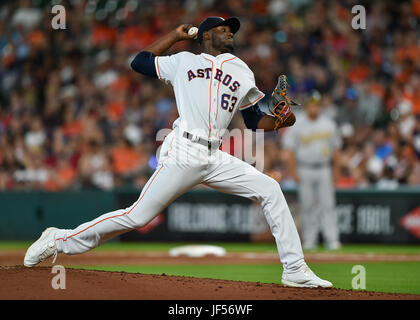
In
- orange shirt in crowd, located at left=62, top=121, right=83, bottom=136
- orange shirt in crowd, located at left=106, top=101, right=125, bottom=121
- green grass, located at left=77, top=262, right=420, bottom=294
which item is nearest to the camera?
green grass, located at left=77, top=262, right=420, bottom=294

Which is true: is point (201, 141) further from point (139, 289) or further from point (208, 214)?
point (208, 214)

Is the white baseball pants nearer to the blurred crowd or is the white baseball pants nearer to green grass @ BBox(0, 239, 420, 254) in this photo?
green grass @ BBox(0, 239, 420, 254)

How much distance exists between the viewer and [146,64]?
245 inches

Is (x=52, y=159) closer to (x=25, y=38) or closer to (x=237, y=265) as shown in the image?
(x=25, y=38)

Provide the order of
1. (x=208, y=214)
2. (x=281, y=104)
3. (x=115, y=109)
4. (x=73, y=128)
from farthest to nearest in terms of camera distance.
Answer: (x=115, y=109) → (x=73, y=128) → (x=208, y=214) → (x=281, y=104)

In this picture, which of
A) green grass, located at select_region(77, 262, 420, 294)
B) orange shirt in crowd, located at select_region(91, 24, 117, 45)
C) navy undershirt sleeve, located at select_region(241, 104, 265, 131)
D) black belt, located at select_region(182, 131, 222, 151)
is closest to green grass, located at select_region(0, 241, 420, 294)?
green grass, located at select_region(77, 262, 420, 294)

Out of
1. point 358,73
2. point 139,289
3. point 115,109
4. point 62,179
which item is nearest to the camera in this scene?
point 139,289

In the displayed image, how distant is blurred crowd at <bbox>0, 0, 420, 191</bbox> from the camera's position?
1401 cm

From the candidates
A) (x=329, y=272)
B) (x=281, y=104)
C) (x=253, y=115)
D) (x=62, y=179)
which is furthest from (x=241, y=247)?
(x=281, y=104)

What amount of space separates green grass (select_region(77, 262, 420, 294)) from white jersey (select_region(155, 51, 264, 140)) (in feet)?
6.73

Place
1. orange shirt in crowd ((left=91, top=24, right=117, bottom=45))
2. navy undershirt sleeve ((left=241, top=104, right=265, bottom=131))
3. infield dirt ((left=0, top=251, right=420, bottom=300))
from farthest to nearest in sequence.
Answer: orange shirt in crowd ((left=91, top=24, right=117, bottom=45)) → navy undershirt sleeve ((left=241, top=104, right=265, bottom=131)) → infield dirt ((left=0, top=251, right=420, bottom=300))

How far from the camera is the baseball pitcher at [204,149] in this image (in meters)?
6.04

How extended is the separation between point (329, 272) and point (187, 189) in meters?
2.96
